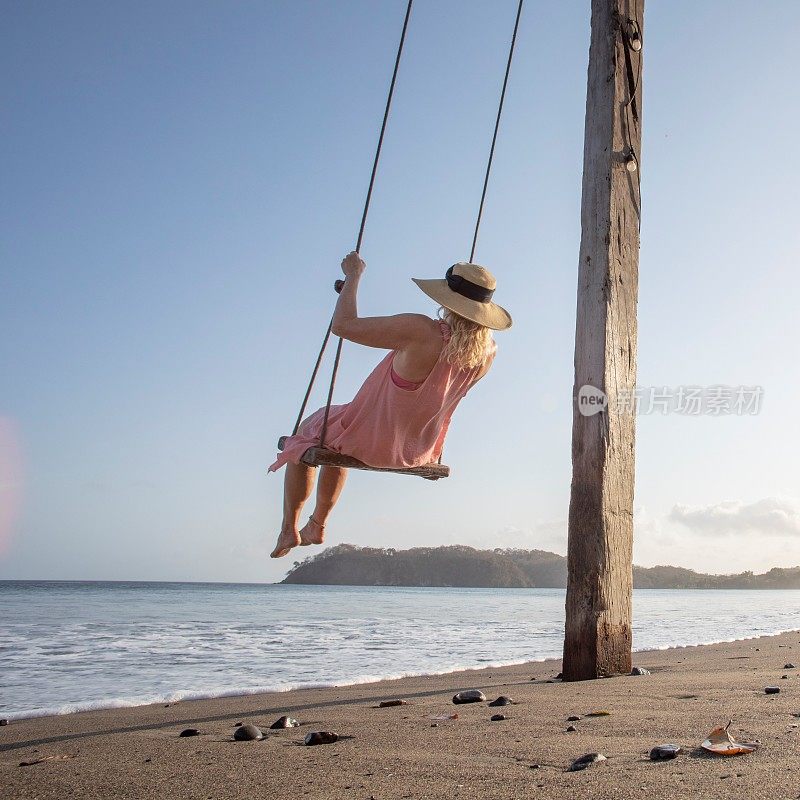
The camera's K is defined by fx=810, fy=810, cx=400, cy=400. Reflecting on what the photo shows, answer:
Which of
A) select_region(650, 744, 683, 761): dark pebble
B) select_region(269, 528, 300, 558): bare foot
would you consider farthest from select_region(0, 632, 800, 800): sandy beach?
select_region(269, 528, 300, 558): bare foot

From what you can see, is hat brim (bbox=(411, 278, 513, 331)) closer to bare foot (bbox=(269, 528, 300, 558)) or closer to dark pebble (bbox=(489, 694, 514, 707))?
bare foot (bbox=(269, 528, 300, 558))

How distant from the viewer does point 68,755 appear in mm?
2891

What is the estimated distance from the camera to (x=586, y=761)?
2029 mm

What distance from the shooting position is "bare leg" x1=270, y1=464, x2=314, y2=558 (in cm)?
385

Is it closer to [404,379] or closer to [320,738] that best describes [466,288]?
[404,379]

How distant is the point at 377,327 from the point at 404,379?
302mm

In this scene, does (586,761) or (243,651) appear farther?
(243,651)

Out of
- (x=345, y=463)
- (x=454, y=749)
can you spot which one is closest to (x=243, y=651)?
(x=345, y=463)

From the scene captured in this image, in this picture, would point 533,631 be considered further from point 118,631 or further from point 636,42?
point 636,42

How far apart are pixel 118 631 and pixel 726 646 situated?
8.05 m

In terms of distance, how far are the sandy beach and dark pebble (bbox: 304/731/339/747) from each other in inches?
1.5

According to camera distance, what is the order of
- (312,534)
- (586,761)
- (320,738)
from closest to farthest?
(586,761) < (320,738) < (312,534)

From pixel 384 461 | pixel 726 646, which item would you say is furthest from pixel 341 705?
pixel 726 646

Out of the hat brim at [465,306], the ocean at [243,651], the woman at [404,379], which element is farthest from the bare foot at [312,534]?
the ocean at [243,651]
